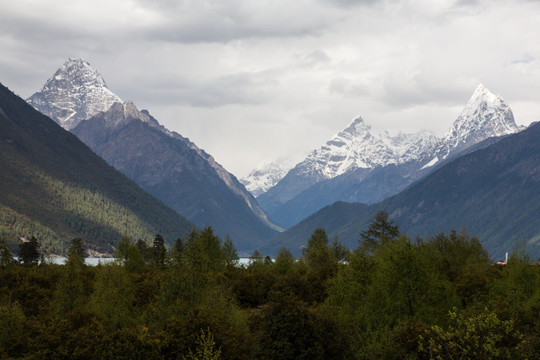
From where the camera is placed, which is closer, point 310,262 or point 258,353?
point 258,353

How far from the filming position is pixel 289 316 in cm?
5753

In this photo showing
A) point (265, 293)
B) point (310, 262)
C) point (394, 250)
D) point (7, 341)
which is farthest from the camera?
point (310, 262)

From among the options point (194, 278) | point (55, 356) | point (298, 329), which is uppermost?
point (194, 278)

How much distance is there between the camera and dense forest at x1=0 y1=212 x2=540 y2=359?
5678 centimetres

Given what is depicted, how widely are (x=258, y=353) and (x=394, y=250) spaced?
23663 mm

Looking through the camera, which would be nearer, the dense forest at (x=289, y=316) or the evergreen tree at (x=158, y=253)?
the dense forest at (x=289, y=316)

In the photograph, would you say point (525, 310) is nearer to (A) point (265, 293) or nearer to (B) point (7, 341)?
(A) point (265, 293)

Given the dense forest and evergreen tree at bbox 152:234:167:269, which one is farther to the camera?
evergreen tree at bbox 152:234:167:269

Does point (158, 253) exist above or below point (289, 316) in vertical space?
above

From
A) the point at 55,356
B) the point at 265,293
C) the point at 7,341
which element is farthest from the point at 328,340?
the point at 265,293

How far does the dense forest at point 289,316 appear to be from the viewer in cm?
5678

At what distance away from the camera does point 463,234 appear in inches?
6811

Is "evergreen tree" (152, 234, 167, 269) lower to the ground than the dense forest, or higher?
higher

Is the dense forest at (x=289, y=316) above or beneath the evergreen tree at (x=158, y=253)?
beneath
